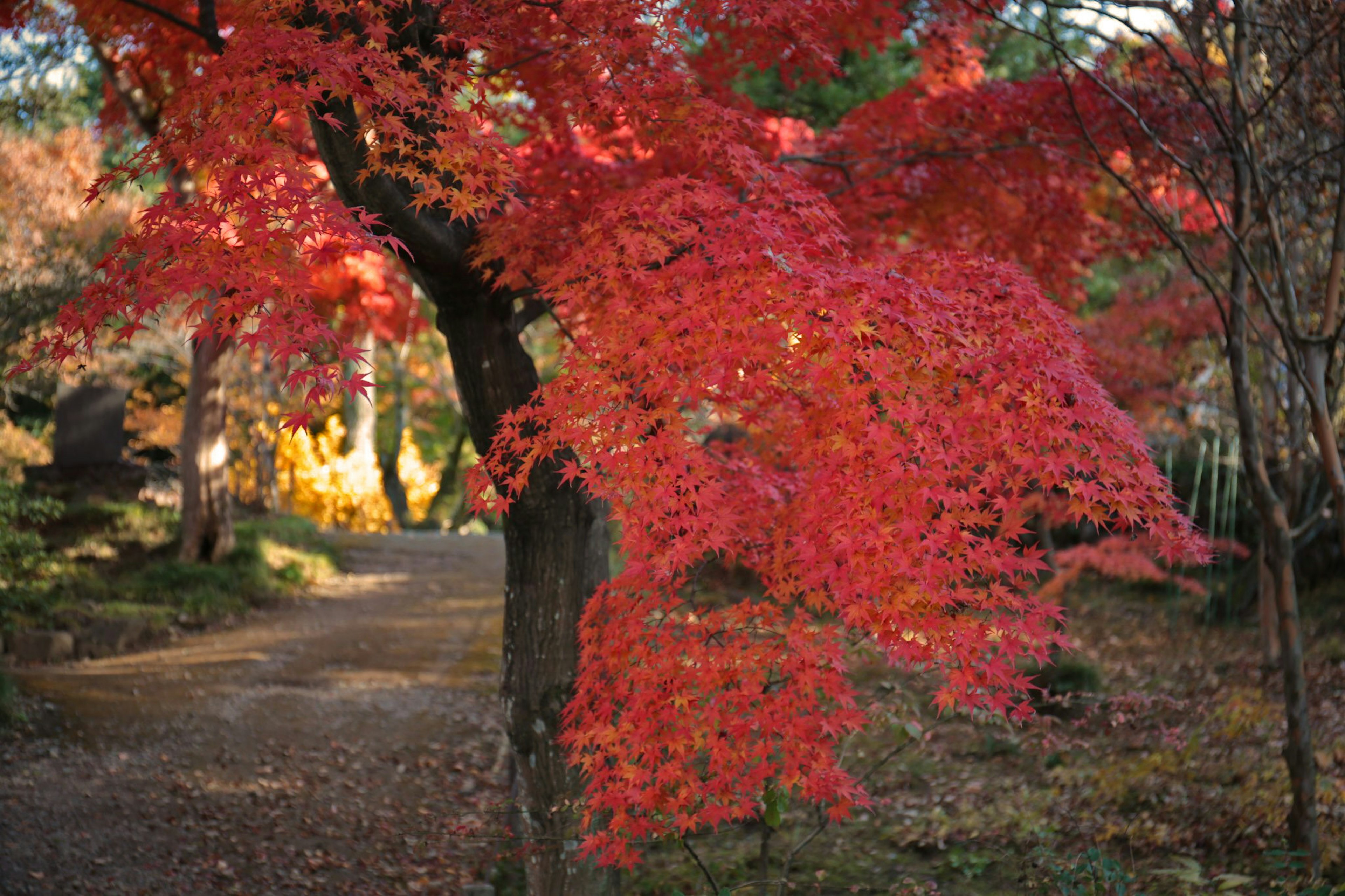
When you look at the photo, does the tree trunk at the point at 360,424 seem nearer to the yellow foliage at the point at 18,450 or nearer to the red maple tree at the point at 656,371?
the yellow foliage at the point at 18,450

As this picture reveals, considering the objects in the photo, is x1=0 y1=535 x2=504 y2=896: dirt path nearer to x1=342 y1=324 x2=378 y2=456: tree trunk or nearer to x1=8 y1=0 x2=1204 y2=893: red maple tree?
x1=8 y1=0 x2=1204 y2=893: red maple tree

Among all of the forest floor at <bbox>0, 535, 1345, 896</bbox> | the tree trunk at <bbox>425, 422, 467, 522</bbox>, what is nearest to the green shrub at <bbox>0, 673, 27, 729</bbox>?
the forest floor at <bbox>0, 535, 1345, 896</bbox>

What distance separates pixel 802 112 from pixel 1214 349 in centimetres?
475

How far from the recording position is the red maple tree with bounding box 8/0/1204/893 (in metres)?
2.56

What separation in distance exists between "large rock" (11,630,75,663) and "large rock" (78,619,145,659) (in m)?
0.13

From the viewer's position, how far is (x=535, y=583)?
13.5 feet

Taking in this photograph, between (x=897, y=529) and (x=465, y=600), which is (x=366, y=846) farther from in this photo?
(x=465, y=600)

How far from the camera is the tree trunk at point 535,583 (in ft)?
13.0

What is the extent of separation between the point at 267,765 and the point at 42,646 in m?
2.61

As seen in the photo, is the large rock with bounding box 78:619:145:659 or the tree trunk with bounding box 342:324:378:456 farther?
the tree trunk with bounding box 342:324:378:456

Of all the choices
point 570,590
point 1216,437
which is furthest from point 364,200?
point 1216,437

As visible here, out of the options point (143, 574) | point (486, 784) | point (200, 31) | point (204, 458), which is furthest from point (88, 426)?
point (200, 31)

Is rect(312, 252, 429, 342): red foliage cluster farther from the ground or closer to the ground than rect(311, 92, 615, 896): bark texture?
farther from the ground

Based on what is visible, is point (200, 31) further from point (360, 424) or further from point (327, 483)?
point (360, 424)
